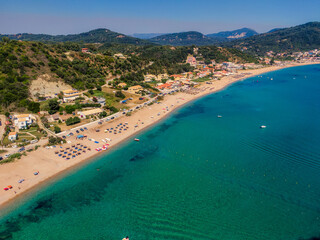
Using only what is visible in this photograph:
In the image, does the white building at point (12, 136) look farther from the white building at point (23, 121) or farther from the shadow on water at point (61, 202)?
the shadow on water at point (61, 202)

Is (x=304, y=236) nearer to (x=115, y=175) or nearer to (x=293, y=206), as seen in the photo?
(x=293, y=206)

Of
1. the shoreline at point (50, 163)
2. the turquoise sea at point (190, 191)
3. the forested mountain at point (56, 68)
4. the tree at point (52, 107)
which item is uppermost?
the forested mountain at point (56, 68)

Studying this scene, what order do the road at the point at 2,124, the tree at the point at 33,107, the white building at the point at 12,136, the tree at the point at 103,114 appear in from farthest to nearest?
the tree at the point at 103,114, the tree at the point at 33,107, the road at the point at 2,124, the white building at the point at 12,136

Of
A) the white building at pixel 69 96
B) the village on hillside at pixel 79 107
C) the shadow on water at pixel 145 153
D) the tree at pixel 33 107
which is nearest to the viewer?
the shadow on water at pixel 145 153

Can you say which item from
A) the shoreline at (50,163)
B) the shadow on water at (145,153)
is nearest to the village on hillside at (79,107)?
the shoreline at (50,163)

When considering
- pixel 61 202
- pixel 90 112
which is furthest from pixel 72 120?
pixel 61 202

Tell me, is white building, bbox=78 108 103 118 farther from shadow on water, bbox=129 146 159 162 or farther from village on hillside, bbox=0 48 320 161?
shadow on water, bbox=129 146 159 162

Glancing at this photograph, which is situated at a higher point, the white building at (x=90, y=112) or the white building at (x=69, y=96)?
the white building at (x=69, y=96)

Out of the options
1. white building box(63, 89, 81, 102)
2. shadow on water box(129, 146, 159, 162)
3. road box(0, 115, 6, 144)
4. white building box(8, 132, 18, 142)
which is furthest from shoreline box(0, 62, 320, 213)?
white building box(63, 89, 81, 102)
